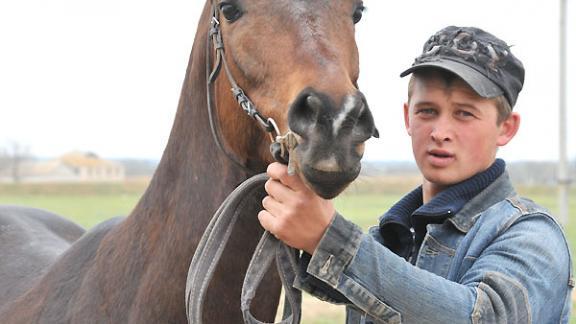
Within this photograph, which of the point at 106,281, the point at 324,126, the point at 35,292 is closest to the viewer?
the point at 324,126

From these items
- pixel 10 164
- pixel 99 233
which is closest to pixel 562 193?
pixel 99 233

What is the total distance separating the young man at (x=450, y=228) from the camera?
178cm

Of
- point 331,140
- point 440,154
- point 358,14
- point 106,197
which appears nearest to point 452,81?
point 440,154

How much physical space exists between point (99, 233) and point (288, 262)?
1340mm

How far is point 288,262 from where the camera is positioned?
2.16m

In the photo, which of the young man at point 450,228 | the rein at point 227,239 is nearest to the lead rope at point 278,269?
the rein at point 227,239

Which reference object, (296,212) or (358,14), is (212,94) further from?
(296,212)

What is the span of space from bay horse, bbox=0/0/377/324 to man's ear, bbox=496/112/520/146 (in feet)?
1.91

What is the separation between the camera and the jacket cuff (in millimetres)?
1772

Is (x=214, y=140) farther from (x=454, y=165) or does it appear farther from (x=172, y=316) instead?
(x=454, y=165)

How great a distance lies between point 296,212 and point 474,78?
763 millimetres

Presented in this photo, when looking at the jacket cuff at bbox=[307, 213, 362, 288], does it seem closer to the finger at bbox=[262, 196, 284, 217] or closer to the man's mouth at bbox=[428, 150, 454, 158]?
the finger at bbox=[262, 196, 284, 217]

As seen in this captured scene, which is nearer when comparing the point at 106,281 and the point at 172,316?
the point at 172,316

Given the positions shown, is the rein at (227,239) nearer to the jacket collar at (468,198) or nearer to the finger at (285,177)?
the finger at (285,177)
